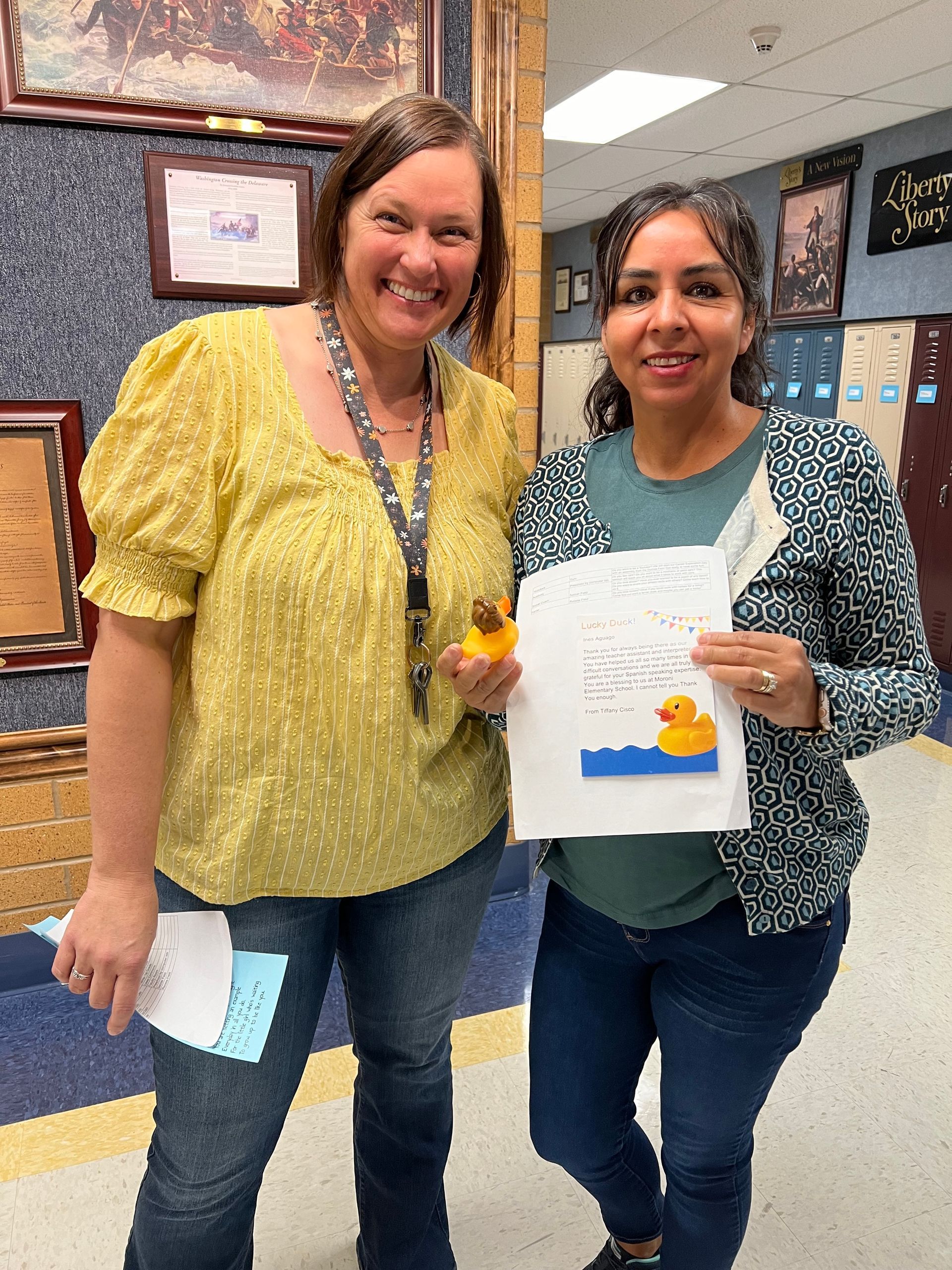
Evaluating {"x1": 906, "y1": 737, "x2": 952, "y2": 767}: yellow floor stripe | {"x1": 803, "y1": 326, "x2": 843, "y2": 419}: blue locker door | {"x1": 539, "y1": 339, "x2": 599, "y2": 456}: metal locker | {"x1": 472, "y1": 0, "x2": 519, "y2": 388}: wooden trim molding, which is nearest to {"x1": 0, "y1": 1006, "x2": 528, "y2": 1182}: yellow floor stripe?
{"x1": 472, "y1": 0, "x2": 519, "y2": 388}: wooden trim molding

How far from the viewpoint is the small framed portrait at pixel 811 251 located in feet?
19.3

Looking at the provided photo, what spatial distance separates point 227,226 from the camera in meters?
2.06

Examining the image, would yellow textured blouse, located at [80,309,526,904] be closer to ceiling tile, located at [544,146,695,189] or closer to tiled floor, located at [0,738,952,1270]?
tiled floor, located at [0,738,952,1270]

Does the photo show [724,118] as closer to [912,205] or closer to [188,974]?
[912,205]

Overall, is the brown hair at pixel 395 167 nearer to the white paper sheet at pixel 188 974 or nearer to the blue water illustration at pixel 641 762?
the blue water illustration at pixel 641 762

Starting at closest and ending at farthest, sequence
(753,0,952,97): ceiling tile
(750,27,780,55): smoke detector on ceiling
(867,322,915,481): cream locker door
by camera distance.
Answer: (753,0,952,97): ceiling tile, (750,27,780,55): smoke detector on ceiling, (867,322,915,481): cream locker door

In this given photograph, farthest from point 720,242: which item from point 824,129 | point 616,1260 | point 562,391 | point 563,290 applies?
point 563,290

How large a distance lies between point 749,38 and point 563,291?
580 centimetres

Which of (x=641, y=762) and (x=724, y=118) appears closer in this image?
(x=641, y=762)

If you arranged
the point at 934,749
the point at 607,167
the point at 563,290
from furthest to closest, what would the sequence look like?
the point at 563,290
the point at 607,167
the point at 934,749

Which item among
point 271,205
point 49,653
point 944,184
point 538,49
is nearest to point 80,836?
point 49,653

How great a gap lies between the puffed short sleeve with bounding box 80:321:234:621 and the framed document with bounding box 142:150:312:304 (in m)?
1.12

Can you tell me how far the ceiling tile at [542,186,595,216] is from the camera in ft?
24.7

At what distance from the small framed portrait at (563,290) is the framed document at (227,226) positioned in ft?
26.6
